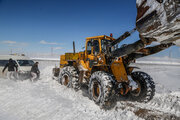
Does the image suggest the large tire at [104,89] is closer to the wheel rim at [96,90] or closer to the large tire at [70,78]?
the wheel rim at [96,90]

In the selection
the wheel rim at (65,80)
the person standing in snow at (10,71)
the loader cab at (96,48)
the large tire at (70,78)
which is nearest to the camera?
the loader cab at (96,48)

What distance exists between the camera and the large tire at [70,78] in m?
6.46

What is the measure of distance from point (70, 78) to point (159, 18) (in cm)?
552

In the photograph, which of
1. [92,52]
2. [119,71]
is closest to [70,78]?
[92,52]

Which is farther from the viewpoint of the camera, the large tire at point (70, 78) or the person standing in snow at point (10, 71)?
the person standing in snow at point (10, 71)

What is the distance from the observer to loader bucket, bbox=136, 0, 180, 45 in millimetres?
1737

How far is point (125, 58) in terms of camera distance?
205 inches

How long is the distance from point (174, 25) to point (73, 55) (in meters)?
6.17

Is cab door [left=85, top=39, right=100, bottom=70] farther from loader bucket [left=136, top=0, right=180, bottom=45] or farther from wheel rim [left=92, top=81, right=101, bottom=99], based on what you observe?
loader bucket [left=136, top=0, right=180, bottom=45]

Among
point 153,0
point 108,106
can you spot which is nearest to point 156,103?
point 108,106

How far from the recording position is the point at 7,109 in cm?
392

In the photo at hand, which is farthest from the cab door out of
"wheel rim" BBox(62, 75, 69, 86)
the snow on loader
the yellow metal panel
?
"wheel rim" BBox(62, 75, 69, 86)

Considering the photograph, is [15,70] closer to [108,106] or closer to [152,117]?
[108,106]

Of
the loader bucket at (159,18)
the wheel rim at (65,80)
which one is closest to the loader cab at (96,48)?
the wheel rim at (65,80)
